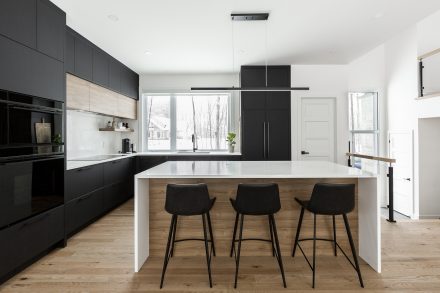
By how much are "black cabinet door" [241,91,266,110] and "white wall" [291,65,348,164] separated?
72 cm

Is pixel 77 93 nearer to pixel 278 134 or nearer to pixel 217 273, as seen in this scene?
pixel 217 273

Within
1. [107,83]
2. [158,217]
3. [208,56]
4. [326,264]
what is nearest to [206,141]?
[208,56]

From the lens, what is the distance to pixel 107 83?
469 cm

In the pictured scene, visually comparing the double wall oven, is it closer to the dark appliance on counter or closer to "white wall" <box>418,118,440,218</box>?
the dark appliance on counter

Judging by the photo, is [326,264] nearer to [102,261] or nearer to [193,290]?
[193,290]

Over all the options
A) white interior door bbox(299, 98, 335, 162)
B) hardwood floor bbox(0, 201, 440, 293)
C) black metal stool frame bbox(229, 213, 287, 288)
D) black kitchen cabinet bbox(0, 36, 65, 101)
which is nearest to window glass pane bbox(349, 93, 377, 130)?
white interior door bbox(299, 98, 335, 162)

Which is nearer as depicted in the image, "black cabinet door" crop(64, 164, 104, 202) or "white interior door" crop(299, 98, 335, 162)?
"black cabinet door" crop(64, 164, 104, 202)

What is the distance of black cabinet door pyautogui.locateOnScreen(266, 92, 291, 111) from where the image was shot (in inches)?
216

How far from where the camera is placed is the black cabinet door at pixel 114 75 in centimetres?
483

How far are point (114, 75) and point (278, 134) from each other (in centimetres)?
342

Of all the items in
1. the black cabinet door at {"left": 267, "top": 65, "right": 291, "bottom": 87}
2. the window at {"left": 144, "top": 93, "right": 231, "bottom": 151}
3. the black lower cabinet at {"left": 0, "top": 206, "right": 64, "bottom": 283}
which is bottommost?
the black lower cabinet at {"left": 0, "top": 206, "right": 64, "bottom": 283}

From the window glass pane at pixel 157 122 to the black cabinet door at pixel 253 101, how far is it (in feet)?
6.46

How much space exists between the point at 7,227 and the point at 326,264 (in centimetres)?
301

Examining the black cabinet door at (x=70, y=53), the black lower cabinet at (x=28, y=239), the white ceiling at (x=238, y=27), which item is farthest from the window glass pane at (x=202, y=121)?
the black lower cabinet at (x=28, y=239)
